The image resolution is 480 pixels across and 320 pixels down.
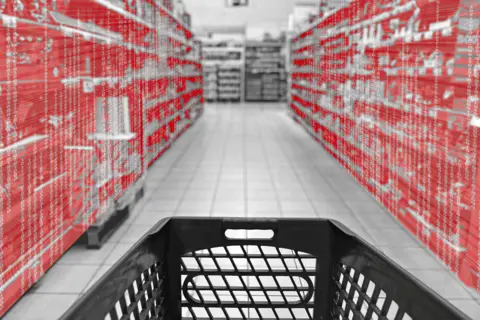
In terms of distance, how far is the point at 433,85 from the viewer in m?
2.46

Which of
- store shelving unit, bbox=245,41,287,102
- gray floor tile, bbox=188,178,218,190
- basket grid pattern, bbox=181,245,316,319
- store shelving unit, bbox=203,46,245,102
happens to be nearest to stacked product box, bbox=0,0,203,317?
basket grid pattern, bbox=181,245,316,319

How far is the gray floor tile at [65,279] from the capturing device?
2218 millimetres

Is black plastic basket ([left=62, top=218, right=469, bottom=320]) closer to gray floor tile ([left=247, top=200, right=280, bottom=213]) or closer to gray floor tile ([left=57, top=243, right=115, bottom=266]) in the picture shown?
gray floor tile ([left=57, top=243, right=115, bottom=266])

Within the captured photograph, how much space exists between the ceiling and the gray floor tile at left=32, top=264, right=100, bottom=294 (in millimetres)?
11057

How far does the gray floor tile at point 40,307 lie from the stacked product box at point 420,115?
1939 millimetres

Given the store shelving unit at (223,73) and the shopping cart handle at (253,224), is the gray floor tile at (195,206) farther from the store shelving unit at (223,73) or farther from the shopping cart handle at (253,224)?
the store shelving unit at (223,73)

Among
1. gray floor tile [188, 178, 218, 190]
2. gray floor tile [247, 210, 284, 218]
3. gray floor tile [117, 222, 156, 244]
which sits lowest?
gray floor tile [117, 222, 156, 244]

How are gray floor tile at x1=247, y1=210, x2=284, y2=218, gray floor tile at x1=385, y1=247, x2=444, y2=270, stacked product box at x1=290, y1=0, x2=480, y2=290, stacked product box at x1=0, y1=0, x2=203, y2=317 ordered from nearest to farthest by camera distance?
stacked product box at x1=0, y1=0, x2=203, y2=317 → stacked product box at x1=290, y1=0, x2=480, y2=290 → gray floor tile at x1=385, y1=247, x2=444, y2=270 → gray floor tile at x1=247, y1=210, x2=284, y2=218

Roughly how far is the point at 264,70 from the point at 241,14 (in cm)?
237

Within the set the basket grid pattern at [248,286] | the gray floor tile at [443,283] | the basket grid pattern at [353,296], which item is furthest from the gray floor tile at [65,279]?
the gray floor tile at [443,283]

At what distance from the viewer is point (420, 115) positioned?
2.62 metres

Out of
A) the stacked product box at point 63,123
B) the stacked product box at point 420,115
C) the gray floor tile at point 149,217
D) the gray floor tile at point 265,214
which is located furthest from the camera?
the gray floor tile at point 265,214

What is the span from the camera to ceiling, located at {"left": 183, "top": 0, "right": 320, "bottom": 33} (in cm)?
1428

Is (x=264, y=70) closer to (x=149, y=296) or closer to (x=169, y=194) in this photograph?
(x=169, y=194)
